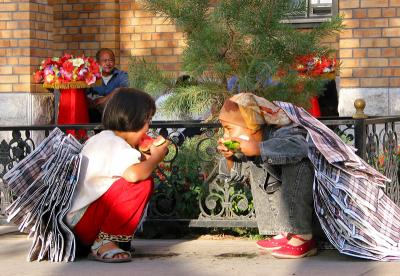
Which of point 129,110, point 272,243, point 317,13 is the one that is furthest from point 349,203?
point 317,13

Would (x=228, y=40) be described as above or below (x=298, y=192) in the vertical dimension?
above

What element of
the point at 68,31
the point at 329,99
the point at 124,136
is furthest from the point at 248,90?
the point at 68,31

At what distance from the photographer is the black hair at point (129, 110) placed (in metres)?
6.29

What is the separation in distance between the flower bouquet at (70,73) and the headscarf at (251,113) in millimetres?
3676

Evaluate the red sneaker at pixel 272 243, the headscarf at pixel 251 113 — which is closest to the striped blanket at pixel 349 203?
the headscarf at pixel 251 113

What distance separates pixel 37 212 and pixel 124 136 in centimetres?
72

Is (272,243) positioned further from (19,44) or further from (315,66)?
(19,44)

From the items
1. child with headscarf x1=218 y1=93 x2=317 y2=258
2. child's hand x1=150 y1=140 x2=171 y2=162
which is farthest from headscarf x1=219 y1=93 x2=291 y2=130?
child's hand x1=150 y1=140 x2=171 y2=162

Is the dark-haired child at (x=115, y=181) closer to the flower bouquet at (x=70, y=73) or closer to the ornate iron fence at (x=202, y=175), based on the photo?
the ornate iron fence at (x=202, y=175)

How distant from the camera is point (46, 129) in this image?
24.7ft

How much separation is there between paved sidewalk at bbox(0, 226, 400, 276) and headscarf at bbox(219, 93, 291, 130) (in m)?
0.85

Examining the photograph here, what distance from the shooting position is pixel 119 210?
20.1 ft

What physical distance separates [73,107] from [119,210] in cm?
382

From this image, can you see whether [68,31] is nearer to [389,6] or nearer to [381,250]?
[389,6]
